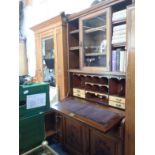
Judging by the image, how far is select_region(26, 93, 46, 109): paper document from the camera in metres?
1.46

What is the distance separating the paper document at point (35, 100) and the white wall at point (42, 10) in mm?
1450

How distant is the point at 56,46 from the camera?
2486 millimetres

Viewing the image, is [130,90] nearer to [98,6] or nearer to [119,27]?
[119,27]

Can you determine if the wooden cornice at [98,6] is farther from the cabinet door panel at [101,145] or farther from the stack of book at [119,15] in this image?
the cabinet door panel at [101,145]

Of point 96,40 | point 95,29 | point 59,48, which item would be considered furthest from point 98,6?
point 59,48

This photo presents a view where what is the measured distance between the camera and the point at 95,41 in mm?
2055

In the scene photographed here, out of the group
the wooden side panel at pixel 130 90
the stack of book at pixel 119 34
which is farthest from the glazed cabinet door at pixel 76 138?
the stack of book at pixel 119 34

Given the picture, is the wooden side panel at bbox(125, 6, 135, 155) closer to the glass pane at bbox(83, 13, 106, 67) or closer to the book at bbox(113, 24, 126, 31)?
the book at bbox(113, 24, 126, 31)

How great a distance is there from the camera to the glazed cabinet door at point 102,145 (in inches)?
63.3

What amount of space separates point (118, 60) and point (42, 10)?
222 cm

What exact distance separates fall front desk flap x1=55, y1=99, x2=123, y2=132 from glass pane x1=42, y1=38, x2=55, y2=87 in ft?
2.27

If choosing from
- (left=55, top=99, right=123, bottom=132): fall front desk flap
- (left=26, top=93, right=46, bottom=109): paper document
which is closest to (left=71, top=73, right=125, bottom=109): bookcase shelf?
(left=55, top=99, right=123, bottom=132): fall front desk flap
